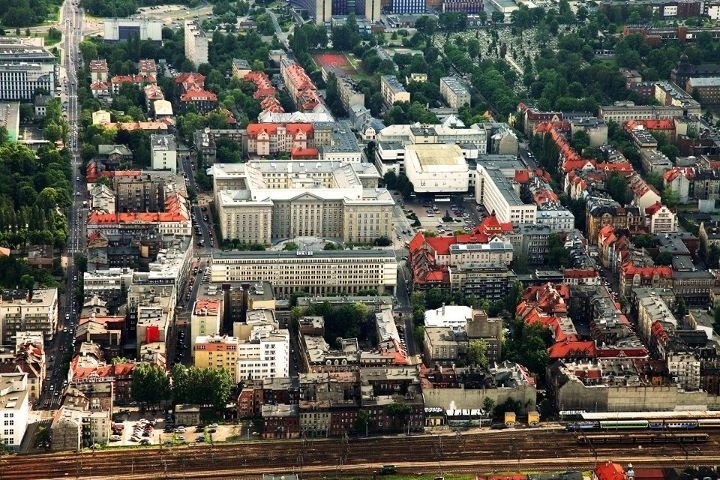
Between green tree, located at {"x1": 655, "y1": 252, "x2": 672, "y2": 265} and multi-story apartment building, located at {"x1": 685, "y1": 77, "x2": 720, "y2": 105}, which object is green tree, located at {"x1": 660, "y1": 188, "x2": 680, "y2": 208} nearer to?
green tree, located at {"x1": 655, "y1": 252, "x2": 672, "y2": 265}

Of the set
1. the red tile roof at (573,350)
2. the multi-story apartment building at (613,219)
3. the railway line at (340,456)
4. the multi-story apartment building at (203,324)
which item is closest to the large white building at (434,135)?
the multi-story apartment building at (613,219)

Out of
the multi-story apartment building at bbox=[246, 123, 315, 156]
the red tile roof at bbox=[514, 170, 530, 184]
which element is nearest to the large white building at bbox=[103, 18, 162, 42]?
the multi-story apartment building at bbox=[246, 123, 315, 156]

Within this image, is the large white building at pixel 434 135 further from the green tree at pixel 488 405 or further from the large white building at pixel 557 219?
the green tree at pixel 488 405

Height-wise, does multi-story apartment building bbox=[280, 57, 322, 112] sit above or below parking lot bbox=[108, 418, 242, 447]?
Answer: above

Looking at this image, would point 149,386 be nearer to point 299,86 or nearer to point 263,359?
point 263,359

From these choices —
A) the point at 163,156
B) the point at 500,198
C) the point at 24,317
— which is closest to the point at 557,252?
the point at 500,198

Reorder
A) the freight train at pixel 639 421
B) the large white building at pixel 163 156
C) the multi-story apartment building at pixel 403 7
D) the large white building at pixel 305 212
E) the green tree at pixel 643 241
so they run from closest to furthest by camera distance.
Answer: the freight train at pixel 639 421
the green tree at pixel 643 241
the large white building at pixel 305 212
the large white building at pixel 163 156
the multi-story apartment building at pixel 403 7
